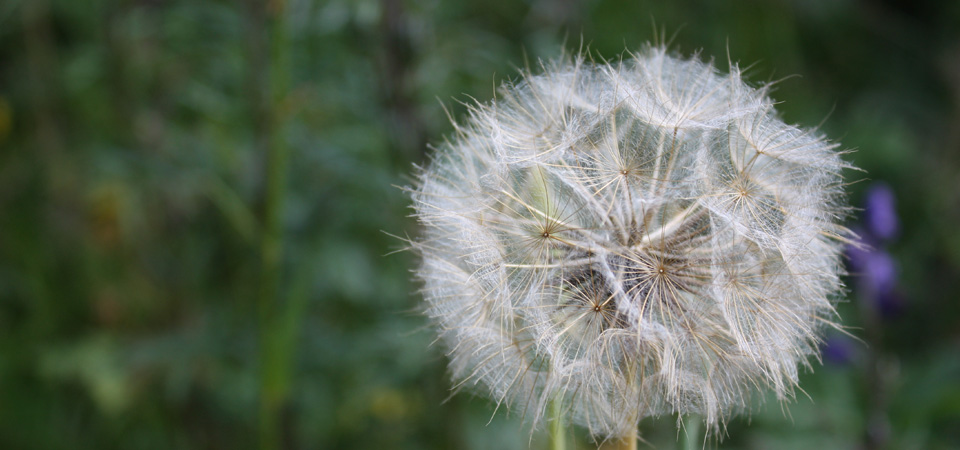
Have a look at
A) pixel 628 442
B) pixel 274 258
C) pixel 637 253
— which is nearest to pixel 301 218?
pixel 274 258

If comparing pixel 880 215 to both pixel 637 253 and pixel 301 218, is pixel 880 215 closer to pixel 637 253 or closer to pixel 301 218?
pixel 637 253

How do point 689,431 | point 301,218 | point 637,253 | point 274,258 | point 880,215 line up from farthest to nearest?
point 301,218, point 880,215, point 274,258, point 637,253, point 689,431

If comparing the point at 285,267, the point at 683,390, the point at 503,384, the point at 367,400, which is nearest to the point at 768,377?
the point at 683,390

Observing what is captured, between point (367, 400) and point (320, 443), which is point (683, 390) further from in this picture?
point (320, 443)

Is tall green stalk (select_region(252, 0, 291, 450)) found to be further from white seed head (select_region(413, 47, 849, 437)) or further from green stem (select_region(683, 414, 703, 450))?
green stem (select_region(683, 414, 703, 450))

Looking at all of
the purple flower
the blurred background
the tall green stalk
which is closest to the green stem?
the blurred background

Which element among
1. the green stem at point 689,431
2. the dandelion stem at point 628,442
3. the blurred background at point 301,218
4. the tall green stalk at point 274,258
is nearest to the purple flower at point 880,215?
the blurred background at point 301,218
